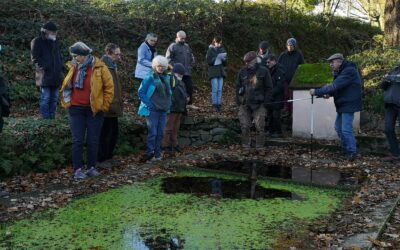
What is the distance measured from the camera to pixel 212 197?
18.3 ft

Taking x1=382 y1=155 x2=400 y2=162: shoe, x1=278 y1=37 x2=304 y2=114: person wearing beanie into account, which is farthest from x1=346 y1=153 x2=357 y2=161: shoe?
x1=278 y1=37 x2=304 y2=114: person wearing beanie

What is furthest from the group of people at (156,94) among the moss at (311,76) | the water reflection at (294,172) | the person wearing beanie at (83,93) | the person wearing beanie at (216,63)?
the water reflection at (294,172)

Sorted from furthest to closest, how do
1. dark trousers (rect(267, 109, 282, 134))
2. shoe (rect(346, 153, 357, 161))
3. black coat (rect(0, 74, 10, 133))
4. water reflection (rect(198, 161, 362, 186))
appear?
1. dark trousers (rect(267, 109, 282, 134))
2. shoe (rect(346, 153, 357, 161))
3. water reflection (rect(198, 161, 362, 186))
4. black coat (rect(0, 74, 10, 133))

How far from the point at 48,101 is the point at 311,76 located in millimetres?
5051

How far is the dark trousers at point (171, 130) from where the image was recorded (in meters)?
8.40

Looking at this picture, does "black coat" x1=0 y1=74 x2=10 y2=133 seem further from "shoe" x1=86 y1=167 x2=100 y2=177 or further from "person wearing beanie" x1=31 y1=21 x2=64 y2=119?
"person wearing beanie" x1=31 y1=21 x2=64 y2=119

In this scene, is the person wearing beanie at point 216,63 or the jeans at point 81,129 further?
the person wearing beanie at point 216,63

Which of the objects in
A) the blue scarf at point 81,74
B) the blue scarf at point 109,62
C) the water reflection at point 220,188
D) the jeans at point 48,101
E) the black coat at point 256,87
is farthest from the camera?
the black coat at point 256,87

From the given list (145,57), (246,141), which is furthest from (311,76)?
(145,57)

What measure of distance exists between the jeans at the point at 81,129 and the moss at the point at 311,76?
4.45 meters

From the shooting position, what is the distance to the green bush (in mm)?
6332

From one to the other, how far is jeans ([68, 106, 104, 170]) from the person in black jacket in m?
3.96

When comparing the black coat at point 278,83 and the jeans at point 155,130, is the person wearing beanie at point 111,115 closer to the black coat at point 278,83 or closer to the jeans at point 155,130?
the jeans at point 155,130

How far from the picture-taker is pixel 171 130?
847cm
